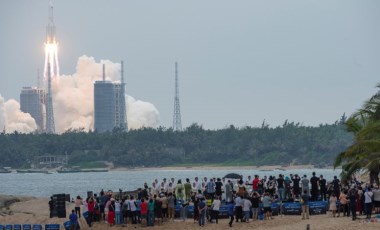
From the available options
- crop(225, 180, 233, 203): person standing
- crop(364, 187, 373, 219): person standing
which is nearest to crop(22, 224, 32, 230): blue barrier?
crop(225, 180, 233, 203): person standing

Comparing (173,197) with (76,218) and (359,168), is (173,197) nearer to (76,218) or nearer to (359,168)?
(76,218)

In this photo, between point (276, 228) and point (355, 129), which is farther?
point (355, 129)

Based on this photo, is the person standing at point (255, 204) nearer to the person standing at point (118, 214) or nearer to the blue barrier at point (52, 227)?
the person standing at point (118, 214)

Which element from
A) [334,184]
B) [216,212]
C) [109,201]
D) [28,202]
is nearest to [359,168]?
[334,184]

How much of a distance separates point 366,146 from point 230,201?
6836 mm

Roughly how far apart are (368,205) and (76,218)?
1316 cm

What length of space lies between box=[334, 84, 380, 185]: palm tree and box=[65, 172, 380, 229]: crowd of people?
1422 mm

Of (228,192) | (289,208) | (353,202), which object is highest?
(228,192)

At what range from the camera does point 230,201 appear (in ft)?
174

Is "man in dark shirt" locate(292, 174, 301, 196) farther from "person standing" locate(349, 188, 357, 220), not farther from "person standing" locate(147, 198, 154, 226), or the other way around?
"person standing" locate(147, 198, 154, 226)

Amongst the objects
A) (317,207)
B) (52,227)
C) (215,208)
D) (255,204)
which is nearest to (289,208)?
(317,207)

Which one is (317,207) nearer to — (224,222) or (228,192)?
(224,222)

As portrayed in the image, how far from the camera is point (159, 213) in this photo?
51.2 m

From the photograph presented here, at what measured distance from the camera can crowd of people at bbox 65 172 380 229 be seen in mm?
48500
